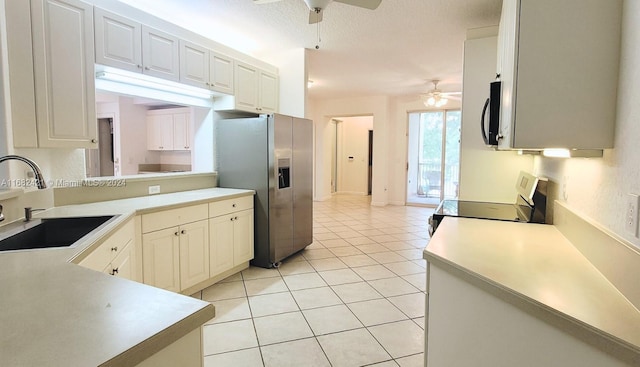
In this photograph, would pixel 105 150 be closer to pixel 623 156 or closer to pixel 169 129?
pixel 169 129

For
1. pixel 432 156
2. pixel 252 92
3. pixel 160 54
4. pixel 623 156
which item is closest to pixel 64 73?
pixel 160 54

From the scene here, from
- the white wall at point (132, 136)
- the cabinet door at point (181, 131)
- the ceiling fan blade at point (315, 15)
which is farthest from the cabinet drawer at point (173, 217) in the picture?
the white wall at point (132, 136)

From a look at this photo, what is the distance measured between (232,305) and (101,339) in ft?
7.06

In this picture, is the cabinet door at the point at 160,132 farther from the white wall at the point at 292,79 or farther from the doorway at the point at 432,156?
the doorway at the point at 432,156

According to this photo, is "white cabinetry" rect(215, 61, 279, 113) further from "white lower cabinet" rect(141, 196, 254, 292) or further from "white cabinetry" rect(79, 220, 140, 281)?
"white cabinetry" rect(79, 220, 140, 281)

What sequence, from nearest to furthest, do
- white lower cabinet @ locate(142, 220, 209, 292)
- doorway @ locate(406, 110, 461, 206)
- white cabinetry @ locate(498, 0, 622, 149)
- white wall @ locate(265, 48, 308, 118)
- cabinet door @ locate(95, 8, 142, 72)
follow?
white cabinetry @ locate(498, 0, 622, 149) < cabinet door @ locate(95, 8, 142, 72) < white lower cabinet @ locate(142, 220, 209, 292) < white wall @ locate(265, 48, 308, 118) < doorway @ locate(406, 110, 461, 206)

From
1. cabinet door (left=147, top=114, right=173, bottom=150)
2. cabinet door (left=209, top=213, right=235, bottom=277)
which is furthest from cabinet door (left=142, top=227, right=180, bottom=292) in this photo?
cabinet door (left=147, top=114, right=173, bottom=150)

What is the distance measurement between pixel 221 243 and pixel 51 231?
4.61ft

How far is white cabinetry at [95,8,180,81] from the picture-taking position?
2.41 m

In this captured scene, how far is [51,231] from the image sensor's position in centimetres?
192

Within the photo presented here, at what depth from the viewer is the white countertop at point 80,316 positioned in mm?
636

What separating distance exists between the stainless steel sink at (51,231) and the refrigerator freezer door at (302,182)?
2.07 metres

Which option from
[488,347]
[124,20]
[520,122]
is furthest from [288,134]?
[488,347]

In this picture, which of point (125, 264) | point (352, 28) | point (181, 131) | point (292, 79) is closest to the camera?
point (125, 264)
